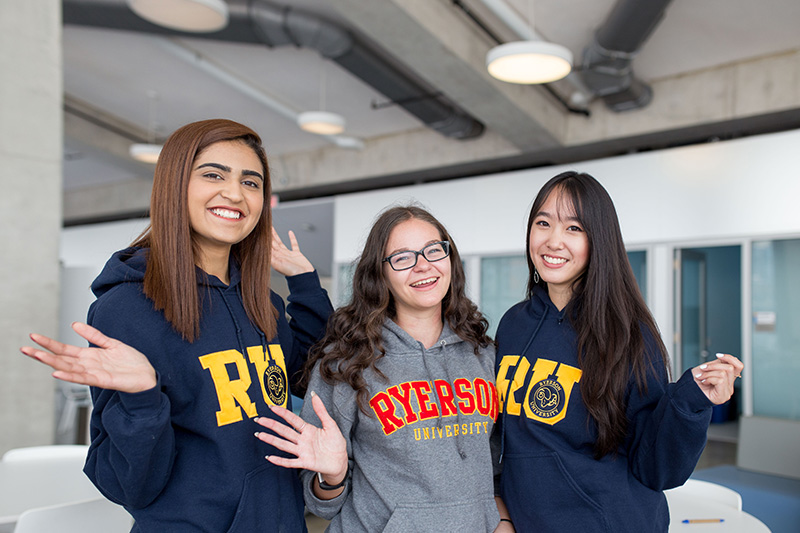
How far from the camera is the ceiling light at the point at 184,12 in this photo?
3883 mm

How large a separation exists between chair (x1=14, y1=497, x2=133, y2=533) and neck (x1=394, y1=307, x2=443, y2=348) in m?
1.15

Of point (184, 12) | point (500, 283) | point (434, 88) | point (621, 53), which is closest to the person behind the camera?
point (184, 12)

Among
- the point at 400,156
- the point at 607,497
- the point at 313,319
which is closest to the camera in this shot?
the point at 607,497

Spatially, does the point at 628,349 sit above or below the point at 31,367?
above

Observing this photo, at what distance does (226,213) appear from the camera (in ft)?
4.68

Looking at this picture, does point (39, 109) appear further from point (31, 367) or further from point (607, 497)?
point (607, 497)

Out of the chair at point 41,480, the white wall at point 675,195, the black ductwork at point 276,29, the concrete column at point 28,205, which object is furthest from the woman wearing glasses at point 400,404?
the black ductwork at point 276,29

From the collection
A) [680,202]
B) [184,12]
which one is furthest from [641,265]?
[184,12]

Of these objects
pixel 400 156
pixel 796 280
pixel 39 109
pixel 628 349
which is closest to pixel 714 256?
pixel 796 280

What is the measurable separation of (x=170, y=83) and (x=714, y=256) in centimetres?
705

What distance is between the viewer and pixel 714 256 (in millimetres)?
7168

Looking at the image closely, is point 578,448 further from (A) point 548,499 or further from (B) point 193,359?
(B) point 193,359

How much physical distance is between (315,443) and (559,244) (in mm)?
841

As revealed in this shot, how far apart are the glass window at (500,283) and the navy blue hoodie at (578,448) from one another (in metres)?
5.50
